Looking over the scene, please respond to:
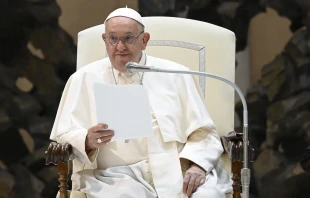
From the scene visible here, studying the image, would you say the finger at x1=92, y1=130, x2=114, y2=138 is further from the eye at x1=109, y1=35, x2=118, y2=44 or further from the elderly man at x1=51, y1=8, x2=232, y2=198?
the eye at x1=109, y1=35, x2=118, y2=44

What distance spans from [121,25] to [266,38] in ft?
6.21

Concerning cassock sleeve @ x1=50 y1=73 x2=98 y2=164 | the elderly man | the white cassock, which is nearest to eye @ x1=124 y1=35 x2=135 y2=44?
the elderly man

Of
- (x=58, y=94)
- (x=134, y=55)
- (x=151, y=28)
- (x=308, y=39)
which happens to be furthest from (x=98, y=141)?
(x=308, y=39)

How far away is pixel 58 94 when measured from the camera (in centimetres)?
541

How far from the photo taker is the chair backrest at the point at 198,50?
4277 mm

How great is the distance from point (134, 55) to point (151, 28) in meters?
0.64

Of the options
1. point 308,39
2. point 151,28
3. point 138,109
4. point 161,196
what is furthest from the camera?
point 308,39

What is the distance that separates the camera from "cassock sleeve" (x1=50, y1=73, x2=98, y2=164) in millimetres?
3590

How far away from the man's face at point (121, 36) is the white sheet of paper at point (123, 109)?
489 mm

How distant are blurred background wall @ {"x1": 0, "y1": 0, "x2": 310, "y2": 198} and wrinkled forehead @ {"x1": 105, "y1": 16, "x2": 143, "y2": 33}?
160 cm

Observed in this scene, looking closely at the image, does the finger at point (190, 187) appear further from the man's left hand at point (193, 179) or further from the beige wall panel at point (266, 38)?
the beige wall panel at point (266, 38)

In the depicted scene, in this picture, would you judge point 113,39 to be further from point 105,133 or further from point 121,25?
point 105,133

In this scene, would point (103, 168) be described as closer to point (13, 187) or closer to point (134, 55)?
point (134, 55)

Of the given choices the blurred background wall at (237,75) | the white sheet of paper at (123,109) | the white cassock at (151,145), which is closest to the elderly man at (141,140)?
the white cassock at (151,145)
